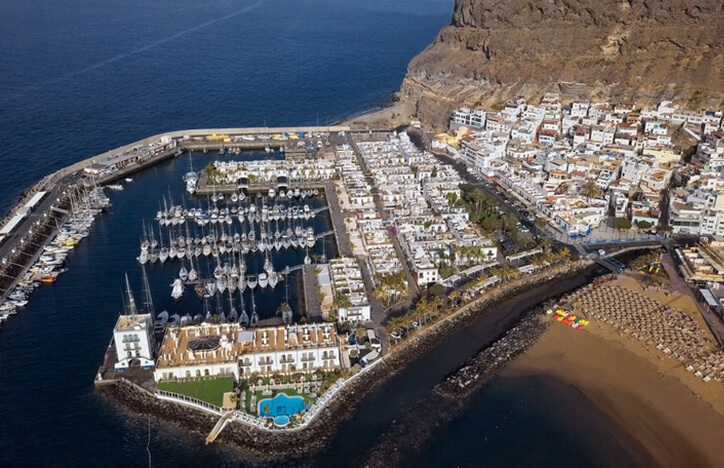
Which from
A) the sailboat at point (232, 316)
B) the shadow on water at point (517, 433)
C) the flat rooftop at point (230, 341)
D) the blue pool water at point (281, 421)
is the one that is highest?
the flat rooftop at point (230, 341)

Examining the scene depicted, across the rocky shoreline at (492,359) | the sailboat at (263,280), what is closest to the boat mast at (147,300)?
the sailboat at (263,280)

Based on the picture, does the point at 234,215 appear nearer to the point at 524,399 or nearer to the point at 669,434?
the point at 524,399

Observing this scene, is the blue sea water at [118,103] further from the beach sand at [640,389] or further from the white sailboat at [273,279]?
the beach sand at [640,389]

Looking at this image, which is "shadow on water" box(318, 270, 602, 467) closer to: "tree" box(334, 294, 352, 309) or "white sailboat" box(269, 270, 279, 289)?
"tree" box(334, 294, 352, 309)

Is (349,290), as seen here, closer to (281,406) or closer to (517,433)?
(281,406)

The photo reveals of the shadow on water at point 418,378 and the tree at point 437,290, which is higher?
the tree at point 437,290

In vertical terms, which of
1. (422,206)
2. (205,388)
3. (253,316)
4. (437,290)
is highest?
(422,206)

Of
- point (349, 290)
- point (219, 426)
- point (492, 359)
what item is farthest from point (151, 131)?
point (492, 359)

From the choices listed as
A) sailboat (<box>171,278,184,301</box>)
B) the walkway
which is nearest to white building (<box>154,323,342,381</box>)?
the walkway
